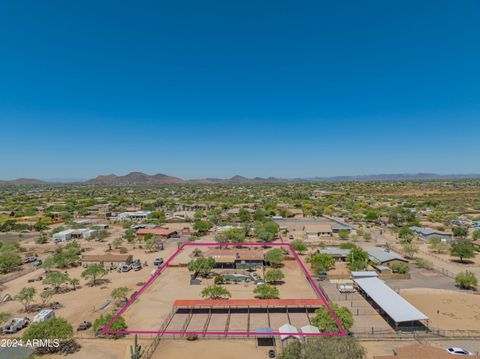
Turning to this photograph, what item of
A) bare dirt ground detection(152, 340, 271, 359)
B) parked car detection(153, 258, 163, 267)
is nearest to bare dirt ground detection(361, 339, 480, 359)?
bare dirt ground detection(152, 340, 271, 359)

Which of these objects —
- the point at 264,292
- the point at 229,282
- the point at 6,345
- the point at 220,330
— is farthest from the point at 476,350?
the point at 6,345

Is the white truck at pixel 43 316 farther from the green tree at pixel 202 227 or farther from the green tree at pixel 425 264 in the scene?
the green tree at pixel 425 264

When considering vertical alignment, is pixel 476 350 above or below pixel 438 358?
below

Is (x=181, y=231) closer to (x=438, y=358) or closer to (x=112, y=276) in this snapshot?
(x=112, y=276)

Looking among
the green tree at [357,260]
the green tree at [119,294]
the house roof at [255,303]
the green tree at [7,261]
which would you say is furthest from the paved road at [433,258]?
the green tree at [7,261]

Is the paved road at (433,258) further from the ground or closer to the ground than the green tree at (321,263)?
closer to the ground

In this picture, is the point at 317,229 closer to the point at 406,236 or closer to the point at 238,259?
the point at 406,236

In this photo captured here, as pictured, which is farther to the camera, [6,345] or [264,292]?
[264,292]
